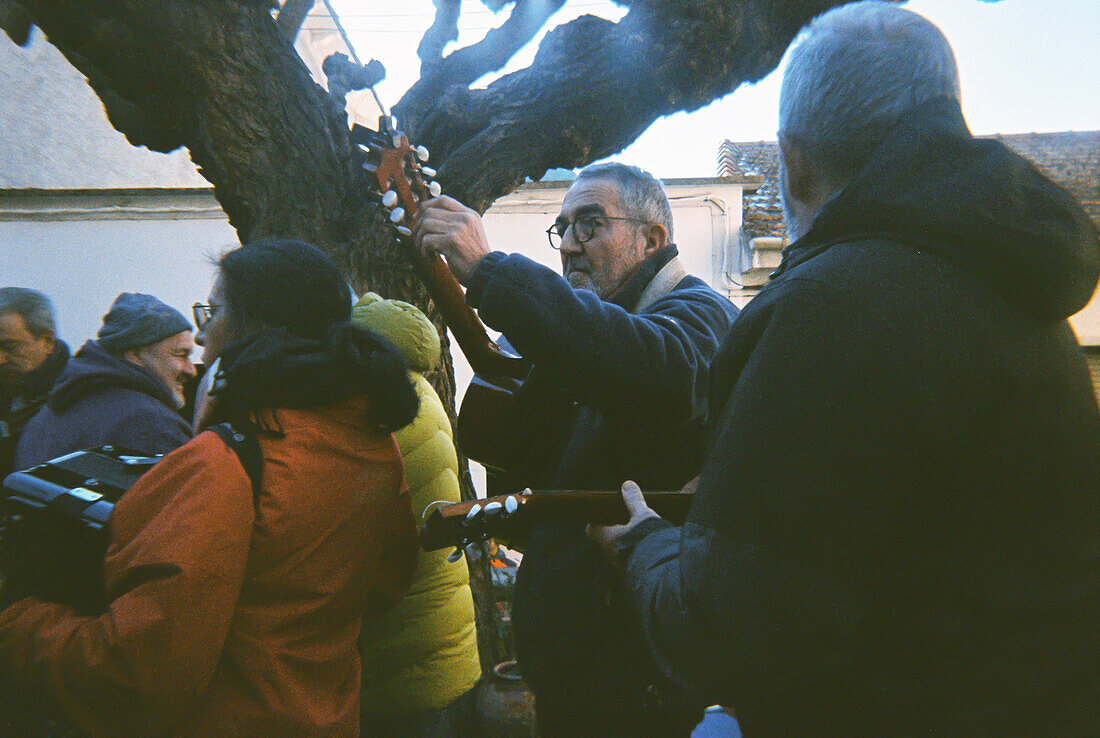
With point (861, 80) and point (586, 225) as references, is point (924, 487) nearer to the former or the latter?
point (861, 80)

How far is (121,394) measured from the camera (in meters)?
2.42

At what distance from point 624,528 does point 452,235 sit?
36.2 inches

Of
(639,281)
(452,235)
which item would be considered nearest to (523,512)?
(452,235)

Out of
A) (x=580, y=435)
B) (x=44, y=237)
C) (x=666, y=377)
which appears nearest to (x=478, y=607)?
(x=580, y=435)

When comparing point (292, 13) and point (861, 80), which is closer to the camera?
point (861, 80)

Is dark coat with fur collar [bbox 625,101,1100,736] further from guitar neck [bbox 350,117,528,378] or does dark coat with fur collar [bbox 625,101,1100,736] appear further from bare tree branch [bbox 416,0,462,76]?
bare tree branch [bbox 416,0,462,76]

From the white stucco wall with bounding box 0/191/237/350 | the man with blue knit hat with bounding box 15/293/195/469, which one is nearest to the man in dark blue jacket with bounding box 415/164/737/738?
the man with blue knit hat with bounding box 15/293/195/469

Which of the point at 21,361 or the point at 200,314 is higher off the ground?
the point at 200,314

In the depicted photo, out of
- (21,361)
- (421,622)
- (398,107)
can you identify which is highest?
(398,107)

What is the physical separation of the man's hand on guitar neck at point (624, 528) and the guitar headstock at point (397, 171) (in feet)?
3.66

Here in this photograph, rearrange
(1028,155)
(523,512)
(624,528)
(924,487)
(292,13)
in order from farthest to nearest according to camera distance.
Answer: (1028,155), (292,13), (523,512), (624,528), (924,487)

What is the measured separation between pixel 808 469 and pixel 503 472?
4.76 ft

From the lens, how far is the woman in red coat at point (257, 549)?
3.96 feet

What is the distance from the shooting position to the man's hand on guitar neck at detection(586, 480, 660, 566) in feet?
4.30
